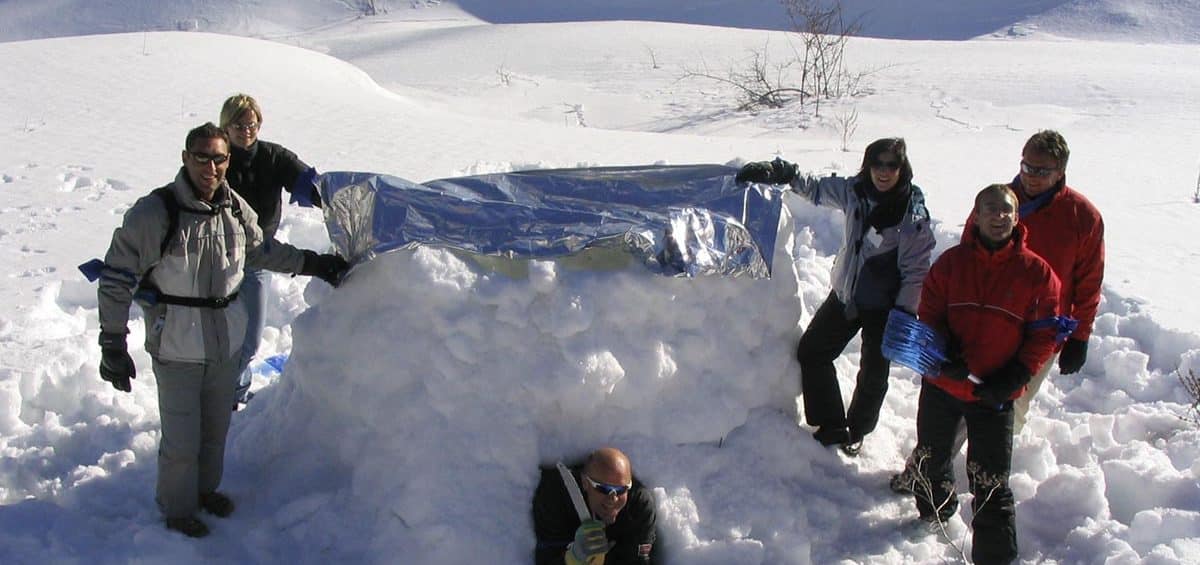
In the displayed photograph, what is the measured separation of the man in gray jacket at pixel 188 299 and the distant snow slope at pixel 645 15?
22.0 meters

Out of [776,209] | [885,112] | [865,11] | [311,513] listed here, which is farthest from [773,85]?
[865,11]

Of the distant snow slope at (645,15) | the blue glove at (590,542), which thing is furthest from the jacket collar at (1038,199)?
the distant snow slope at (645,15)

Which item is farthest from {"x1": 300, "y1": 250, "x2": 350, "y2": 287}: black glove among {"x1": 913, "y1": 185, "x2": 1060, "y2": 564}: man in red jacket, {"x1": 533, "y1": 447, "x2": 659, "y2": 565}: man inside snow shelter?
{"x1": 913, "y1": 185, "x2": 1060, "y2": 564}: man in red jacket

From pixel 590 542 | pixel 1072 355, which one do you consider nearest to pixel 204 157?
pixel 590 542

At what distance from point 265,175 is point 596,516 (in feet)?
5.86

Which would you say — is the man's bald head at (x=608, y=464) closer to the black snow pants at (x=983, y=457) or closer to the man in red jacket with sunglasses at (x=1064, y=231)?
the black snow pants at (x=983, y=457)

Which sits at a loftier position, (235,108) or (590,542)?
(235,108)

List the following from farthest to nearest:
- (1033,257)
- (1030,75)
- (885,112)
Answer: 1. (1030,75)
2. (885,112)
3. (1033,257)

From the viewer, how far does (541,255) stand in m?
3.40

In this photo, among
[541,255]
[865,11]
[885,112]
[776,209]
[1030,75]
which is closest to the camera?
[541,255]

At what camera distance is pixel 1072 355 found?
346cm

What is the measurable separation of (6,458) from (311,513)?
1.27 meters

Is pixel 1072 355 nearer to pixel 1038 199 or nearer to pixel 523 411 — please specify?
pixel 1038 199

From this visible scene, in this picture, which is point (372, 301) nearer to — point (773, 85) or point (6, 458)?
point (6, 458)
